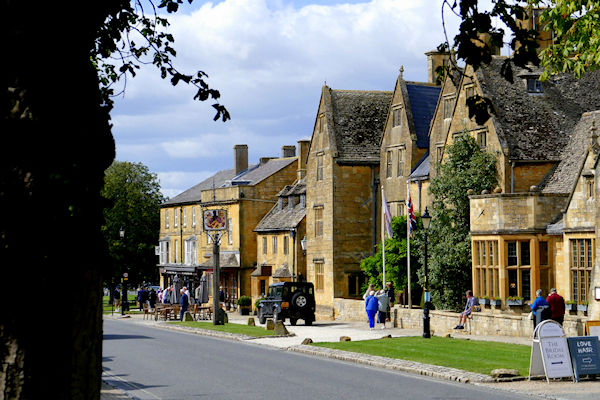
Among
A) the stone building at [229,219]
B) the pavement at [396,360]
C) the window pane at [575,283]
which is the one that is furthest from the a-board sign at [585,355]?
the stone building at [229,219]

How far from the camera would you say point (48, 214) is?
16.1 feet

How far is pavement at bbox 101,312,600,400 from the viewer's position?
18.6m

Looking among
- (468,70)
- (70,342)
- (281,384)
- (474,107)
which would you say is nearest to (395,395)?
(281,384)

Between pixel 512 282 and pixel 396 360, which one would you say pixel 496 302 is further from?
pixel 396 360

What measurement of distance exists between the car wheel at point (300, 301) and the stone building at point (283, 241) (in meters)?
13.8

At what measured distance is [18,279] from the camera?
487 centimetres

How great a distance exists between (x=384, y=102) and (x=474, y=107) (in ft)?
167

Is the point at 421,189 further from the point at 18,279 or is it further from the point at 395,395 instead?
the point at 18,279

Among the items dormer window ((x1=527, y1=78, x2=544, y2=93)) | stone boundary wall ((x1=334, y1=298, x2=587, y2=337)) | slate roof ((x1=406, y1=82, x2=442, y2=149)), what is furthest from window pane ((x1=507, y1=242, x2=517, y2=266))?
slate roof ((x1=406, y1=82, x2=442, y2=149))

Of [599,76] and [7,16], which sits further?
[599,76]

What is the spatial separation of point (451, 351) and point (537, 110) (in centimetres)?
1881

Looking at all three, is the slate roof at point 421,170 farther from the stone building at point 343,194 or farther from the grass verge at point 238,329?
the grass verge at point 238,329

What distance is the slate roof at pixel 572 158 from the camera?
38.5 meters

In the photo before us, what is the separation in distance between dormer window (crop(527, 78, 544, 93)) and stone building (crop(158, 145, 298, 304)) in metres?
29.5
